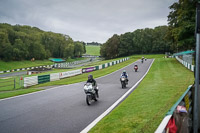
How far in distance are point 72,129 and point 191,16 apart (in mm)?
34655

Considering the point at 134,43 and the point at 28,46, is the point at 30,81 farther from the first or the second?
the point at 134,43

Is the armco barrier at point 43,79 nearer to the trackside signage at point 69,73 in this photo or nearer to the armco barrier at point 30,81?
the armco barrier at point 30,81

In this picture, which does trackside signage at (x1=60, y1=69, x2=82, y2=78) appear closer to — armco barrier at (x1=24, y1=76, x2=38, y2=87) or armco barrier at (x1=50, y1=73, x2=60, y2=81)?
armco barrier at (x1=50, y1=73, x2=60, y2=81)

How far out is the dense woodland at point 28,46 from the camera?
69.7m

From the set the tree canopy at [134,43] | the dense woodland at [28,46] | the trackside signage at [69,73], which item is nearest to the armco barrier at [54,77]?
the trackside signage at [69,73]

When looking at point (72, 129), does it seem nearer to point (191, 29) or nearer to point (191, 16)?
point (191, 29)

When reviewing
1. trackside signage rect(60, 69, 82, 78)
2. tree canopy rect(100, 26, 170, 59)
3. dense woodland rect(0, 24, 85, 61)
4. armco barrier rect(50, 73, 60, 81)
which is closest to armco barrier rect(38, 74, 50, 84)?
armco barrier rect(50, 73, 60, 81)

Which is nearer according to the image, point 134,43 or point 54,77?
point 54,77

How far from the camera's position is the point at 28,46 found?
82.6 metres

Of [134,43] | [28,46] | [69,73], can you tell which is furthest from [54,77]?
[134,43]

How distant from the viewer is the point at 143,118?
19.7ft

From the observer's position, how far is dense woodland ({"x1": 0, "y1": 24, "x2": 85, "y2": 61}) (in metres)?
69.7

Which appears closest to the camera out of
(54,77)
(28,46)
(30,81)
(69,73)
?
(30,81)

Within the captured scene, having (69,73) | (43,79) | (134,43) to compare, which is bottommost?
(43,79)
